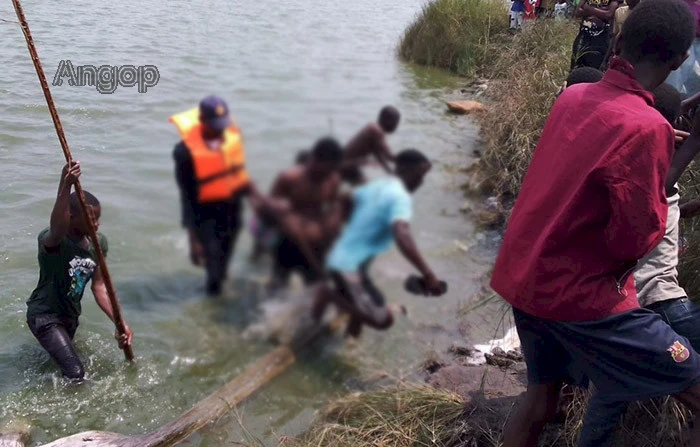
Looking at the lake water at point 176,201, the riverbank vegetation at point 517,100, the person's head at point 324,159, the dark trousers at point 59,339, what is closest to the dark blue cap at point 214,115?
the lake water at point 176,201

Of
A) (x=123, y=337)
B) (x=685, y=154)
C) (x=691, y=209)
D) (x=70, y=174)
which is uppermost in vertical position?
(x=685, y=154)

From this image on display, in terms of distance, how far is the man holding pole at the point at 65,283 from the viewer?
3.25 meters

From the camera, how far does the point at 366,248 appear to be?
4285 mm

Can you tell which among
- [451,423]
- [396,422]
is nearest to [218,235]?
[396,422]

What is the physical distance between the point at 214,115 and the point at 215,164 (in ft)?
1.11

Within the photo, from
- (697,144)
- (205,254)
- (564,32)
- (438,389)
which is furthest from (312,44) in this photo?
(697,144)

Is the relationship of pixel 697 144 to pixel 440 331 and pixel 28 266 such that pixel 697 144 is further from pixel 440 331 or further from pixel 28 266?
pixel 28 266

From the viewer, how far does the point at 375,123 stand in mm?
4762

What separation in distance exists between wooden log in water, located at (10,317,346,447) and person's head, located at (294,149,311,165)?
→ 1.08 metres

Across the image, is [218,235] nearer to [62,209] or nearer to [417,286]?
[417,286]

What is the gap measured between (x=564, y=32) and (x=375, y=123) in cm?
452

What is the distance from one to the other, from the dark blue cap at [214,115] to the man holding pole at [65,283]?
1.06 meters

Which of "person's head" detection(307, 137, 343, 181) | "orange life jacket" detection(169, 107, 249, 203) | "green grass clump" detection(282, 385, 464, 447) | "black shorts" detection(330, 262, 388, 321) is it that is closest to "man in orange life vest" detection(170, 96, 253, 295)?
"orange life jacket" detection(169, 107, 249, 203)

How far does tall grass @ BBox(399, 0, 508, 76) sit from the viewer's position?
1058 centimetres
